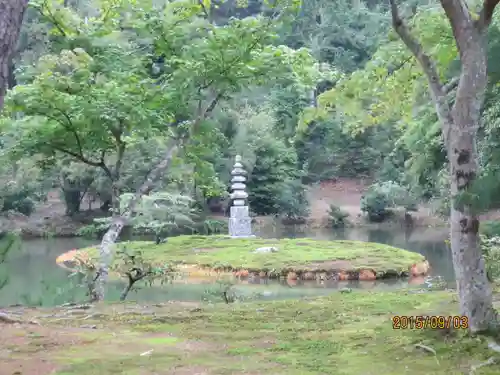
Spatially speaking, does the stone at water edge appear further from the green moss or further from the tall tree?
the tall tree

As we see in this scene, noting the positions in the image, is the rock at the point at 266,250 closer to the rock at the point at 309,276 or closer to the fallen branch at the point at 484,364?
the rock at the point at 309,276

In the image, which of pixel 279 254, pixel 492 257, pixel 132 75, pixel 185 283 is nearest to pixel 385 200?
pixel 279 254

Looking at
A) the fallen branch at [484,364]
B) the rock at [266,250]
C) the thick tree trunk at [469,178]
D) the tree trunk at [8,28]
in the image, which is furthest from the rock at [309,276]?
the tree trunk at [8,28]

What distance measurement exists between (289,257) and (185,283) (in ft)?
11.1

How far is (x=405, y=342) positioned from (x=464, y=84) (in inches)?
62.1

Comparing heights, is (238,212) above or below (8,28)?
above

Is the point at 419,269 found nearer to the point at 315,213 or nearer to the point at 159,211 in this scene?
the point at 159,211

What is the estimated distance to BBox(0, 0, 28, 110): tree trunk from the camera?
2105 mm

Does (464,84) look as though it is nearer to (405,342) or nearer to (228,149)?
(405,342)

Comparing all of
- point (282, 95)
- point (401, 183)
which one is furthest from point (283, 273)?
point (282, 95)
